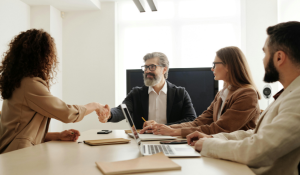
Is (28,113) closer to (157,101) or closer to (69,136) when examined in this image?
(69,136)

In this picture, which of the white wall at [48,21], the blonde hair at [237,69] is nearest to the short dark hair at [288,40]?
the blonde hair at [237,69]

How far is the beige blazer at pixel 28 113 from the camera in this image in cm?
153

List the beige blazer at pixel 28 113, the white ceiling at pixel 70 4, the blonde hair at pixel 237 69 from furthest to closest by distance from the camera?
the white ceiling at pixel 70 4
the blonde hair at pixel 237 69
the beige blazer at pixel 28 113

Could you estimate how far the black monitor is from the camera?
354 cm

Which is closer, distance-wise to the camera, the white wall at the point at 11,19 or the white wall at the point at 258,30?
the white wall at the point at 11,19

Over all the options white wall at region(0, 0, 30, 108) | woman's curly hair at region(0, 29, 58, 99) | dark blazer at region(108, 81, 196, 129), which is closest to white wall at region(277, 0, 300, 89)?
dark blazer at region(108, 81, 196, 129)

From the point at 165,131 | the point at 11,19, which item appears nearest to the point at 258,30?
the point at 165,131

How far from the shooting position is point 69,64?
5.00 m

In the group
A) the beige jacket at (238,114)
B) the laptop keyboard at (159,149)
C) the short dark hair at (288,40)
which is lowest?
the laptop keyboard at (159,149)

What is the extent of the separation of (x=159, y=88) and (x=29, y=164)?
2.10 m

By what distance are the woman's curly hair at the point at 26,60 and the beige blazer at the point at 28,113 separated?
5 centimetres

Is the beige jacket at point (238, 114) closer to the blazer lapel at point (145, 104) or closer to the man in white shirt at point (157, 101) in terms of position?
the man in white shirt at point (157, 101)

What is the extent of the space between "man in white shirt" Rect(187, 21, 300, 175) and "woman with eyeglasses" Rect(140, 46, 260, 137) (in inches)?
17.0

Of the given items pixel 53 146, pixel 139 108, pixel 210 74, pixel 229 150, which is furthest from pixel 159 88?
pixel 229 150
